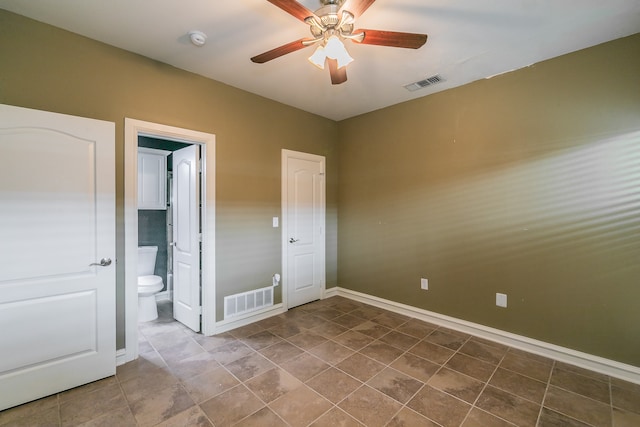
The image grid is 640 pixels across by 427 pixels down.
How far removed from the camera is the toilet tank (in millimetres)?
3719

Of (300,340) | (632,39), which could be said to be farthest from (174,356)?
(632,39)

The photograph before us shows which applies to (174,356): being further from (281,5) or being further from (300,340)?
(281,5)

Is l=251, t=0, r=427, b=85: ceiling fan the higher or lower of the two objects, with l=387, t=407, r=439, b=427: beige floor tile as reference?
higher

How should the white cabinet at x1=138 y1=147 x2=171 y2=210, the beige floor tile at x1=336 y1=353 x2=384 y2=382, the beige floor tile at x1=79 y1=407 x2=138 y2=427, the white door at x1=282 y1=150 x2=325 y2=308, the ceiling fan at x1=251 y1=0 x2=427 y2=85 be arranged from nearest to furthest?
the ceiling fan at x1=251 y1=0 x2=427 y2=85
the beige floor tile at x1=79 y1=407 x2=138 y2=427
the beige floor tile at x1=336 y1=353 x2=384 y2=382
the white door at x1=282 y1=150 x2=325 y2=308
the white cabinet at x1=138 y1=147 x2=171 y2=210

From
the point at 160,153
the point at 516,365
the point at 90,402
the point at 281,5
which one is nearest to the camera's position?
the point at 281,5

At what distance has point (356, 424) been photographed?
1741 millimetres

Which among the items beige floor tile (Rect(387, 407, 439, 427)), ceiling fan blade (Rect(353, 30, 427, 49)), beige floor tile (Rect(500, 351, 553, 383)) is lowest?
beige floor tile (Rect(387, 407, 439, 427))

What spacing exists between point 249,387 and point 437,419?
4.36ft

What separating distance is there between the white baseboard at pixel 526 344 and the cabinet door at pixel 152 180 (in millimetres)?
3437

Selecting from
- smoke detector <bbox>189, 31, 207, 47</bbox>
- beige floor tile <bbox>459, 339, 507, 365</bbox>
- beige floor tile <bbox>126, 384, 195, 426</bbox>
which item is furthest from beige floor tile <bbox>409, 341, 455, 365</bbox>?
smoke detector <bbox>189, 31, 207, 47</bbox>

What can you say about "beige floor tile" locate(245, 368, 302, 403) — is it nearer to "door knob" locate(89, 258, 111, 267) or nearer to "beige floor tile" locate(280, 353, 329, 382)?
"beige floor tile" locate(280, 353, 329, 382)

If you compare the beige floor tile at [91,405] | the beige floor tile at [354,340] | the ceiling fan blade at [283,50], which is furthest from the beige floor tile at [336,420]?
the ceiling fan blade at [283,50]

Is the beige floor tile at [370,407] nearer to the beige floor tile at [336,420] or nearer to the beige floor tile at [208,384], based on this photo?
the beige floor tile at [336,420]

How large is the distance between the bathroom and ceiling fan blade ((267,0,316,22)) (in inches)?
123
